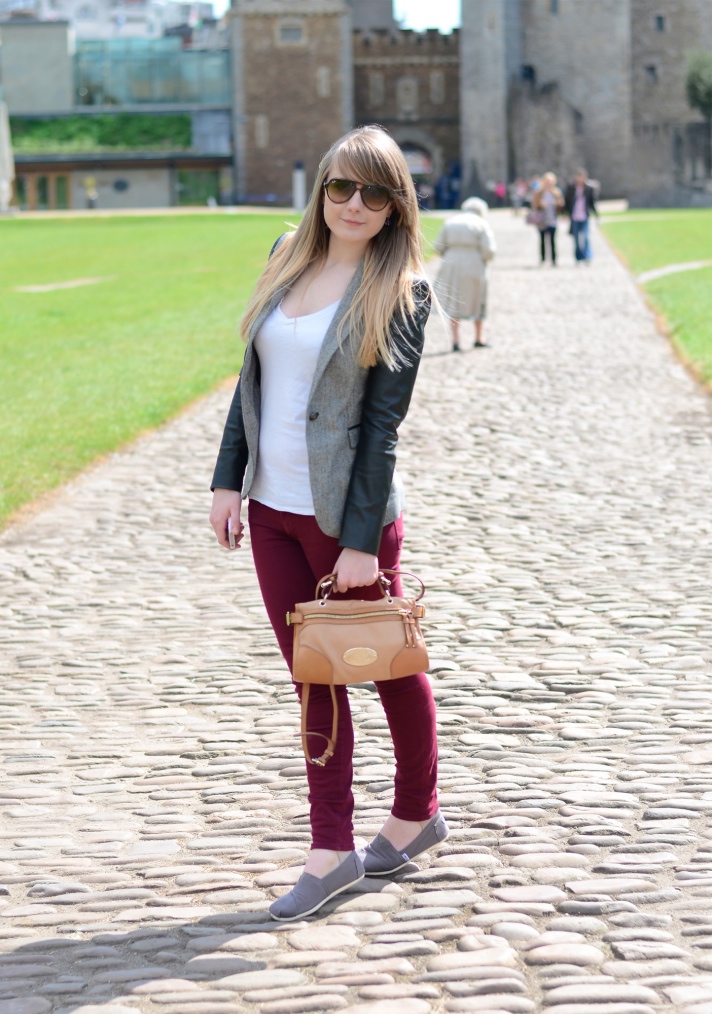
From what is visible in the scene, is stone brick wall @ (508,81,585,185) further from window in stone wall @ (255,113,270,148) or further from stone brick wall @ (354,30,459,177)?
window in stone wall @ (255,113,270,148)

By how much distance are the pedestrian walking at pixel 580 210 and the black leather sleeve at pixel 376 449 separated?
2426 centimetres

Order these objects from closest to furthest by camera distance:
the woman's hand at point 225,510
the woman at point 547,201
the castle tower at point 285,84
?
the woman's hand at point 225,510 < the woman at point 547,201 < the castle tower at point 285,84

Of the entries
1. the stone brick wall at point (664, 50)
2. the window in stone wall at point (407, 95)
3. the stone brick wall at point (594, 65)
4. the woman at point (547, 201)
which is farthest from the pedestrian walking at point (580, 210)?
the stone brick wall at point (664, 50)

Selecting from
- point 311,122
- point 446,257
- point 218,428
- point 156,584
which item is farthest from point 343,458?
point 311,122

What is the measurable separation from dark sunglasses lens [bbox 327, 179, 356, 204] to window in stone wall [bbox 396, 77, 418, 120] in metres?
78.5

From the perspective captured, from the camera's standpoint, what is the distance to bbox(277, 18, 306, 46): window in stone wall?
77.4 metres

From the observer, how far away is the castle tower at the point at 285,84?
77.4 meters

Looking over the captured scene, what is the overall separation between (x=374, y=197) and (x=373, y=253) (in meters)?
0.15

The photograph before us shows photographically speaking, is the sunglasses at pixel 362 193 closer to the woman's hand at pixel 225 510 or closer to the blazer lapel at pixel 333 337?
the blazer lapel at pixel 333 337

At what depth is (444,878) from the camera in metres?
3.79

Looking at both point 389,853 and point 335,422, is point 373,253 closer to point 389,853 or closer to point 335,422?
point 335,422

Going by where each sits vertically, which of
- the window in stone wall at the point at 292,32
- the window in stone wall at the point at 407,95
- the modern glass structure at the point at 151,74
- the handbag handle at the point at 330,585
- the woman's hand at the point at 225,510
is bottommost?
the handbag handle at the point at 330,585

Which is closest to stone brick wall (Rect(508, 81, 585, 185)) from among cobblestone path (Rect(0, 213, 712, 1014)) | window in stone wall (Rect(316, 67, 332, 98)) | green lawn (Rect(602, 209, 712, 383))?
window in stone wall (Rect(316, 67, 332, 98))

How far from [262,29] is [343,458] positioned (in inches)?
3094
